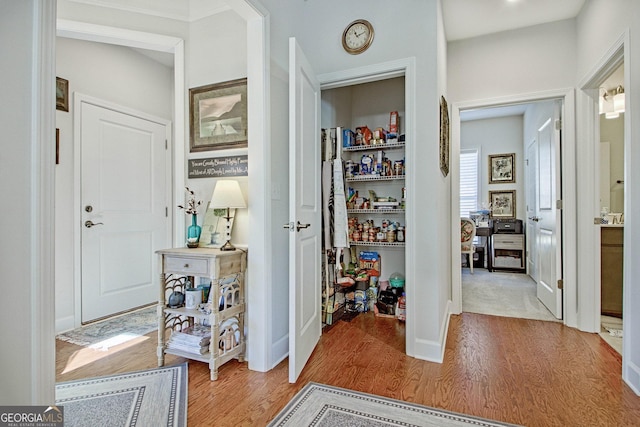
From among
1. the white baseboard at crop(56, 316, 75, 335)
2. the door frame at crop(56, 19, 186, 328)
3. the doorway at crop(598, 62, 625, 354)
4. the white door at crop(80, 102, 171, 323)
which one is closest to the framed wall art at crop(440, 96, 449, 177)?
the doorway at crop(598, 62, 625, 354)

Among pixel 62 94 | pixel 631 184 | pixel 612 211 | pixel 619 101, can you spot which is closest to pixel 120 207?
pixel 62 94

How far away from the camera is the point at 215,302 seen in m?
1.89

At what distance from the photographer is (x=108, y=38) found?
2469 millimetres

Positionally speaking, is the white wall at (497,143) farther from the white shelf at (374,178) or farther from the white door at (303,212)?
the white door at (303,212)

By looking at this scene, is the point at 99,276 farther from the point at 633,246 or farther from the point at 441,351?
the point at 633,246

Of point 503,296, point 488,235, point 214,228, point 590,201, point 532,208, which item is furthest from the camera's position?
point 488,235

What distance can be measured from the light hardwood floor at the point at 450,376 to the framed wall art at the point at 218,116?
59.8 inches

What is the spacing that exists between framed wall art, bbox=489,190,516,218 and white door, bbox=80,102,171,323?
17.3ft

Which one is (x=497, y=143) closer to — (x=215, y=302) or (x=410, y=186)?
(x=410, y=186)

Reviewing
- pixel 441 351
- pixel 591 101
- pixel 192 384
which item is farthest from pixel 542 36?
pixel 192 384

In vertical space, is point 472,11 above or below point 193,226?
above

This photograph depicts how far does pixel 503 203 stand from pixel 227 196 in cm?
535

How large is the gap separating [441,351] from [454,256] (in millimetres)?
1259

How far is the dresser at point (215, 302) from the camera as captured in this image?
6.22 ft
